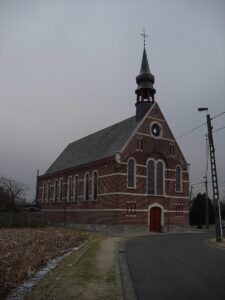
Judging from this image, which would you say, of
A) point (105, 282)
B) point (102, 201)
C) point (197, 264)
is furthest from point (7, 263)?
point (102, 201)

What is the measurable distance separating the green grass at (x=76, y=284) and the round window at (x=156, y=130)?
28351 mm

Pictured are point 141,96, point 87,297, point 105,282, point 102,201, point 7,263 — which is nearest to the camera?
point 87,297

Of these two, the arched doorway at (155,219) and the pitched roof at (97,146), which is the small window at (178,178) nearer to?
the arched doorway at (155,219)

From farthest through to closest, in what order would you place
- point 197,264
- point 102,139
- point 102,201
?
point 102,139 < point 102,201 < point 197,264

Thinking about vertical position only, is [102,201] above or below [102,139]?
below

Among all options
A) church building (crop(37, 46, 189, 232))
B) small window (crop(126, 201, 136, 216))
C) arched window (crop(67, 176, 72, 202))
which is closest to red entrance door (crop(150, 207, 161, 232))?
church building (crop(37, 46, 189, 232))

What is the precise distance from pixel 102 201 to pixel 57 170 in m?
15.5

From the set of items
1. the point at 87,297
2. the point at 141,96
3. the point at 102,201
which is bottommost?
the point at 87,297

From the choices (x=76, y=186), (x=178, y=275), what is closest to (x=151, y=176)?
(x=76, y=186)

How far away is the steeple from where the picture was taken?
42531 mm

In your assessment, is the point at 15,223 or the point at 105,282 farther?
the point at 15,223

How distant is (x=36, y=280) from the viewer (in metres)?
11.4

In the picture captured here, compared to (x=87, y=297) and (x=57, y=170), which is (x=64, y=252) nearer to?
(x=87, y=297)

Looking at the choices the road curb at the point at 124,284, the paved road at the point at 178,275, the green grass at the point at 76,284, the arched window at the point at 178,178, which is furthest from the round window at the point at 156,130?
the green grass at the point at 76,284
